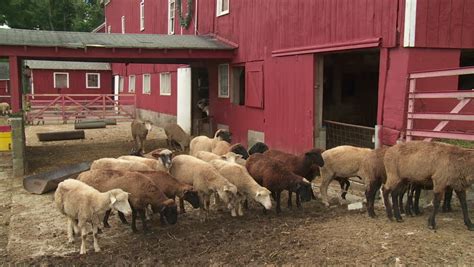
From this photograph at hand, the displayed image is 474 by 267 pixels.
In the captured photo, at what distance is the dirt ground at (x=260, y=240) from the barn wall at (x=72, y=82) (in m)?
33.4

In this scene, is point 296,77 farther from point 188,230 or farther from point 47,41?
point 47,41

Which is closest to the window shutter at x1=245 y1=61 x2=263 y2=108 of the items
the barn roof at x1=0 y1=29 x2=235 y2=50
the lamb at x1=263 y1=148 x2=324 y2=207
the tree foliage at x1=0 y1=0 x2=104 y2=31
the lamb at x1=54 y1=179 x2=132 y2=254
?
the barn roof at x1=0 y1=29 x2=235 y2=50

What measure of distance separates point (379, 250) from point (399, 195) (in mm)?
1958

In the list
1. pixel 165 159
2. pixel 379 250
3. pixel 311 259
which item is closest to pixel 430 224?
pixel 379 250

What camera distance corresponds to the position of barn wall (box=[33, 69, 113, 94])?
130 ft

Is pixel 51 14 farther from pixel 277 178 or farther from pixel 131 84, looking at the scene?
pixel 277 178

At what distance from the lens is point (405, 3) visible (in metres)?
9.27

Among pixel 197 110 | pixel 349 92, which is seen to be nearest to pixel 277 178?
pixel 349 92

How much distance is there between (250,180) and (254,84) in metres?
7.34

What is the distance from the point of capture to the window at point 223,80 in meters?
17.6

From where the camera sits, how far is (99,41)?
1494cm

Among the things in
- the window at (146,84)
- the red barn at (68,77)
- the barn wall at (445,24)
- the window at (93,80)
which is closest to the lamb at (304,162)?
the barn wall at (445,24)

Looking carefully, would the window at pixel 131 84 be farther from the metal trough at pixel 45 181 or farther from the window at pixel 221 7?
the metal trough at pixel 45 181

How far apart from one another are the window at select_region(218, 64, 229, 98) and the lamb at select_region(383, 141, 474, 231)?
35.4ft
